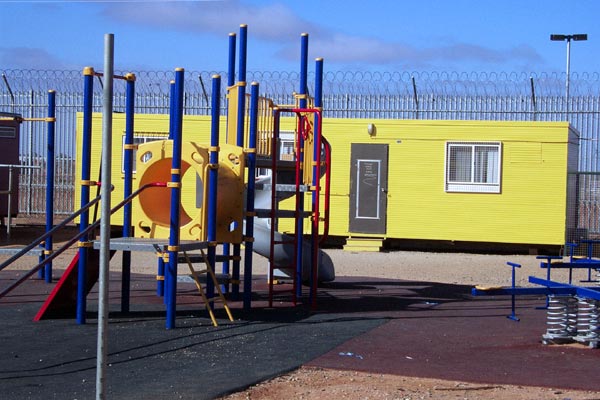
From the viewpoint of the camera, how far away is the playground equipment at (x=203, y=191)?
8414mm

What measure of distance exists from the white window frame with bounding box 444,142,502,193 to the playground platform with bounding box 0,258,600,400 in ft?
26.8

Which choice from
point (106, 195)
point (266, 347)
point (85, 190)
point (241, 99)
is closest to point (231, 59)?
point (241, 99)

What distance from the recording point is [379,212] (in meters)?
19.3

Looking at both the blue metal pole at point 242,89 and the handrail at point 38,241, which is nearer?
the handrail at point 38,241

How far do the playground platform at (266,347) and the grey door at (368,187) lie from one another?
8349 millimetres

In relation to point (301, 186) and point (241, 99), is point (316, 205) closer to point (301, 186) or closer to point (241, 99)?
point (301, 186)

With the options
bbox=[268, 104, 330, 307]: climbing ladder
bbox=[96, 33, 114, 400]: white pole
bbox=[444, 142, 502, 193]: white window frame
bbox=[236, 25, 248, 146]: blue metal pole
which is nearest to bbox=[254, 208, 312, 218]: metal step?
bbox=[268, 104, 330, 307]: climbing ladder

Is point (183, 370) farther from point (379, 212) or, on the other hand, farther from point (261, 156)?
point (379, 212)

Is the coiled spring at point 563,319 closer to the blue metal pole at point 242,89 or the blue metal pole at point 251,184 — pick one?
the blue metal pole at point 251,184

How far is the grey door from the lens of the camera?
19250 millimetres

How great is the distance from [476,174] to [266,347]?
12.2 metres

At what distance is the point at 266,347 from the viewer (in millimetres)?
7453

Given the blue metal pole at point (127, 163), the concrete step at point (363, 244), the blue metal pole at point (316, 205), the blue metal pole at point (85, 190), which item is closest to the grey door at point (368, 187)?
the concrete step at point (363, 244)

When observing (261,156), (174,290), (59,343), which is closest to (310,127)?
(261,156)
